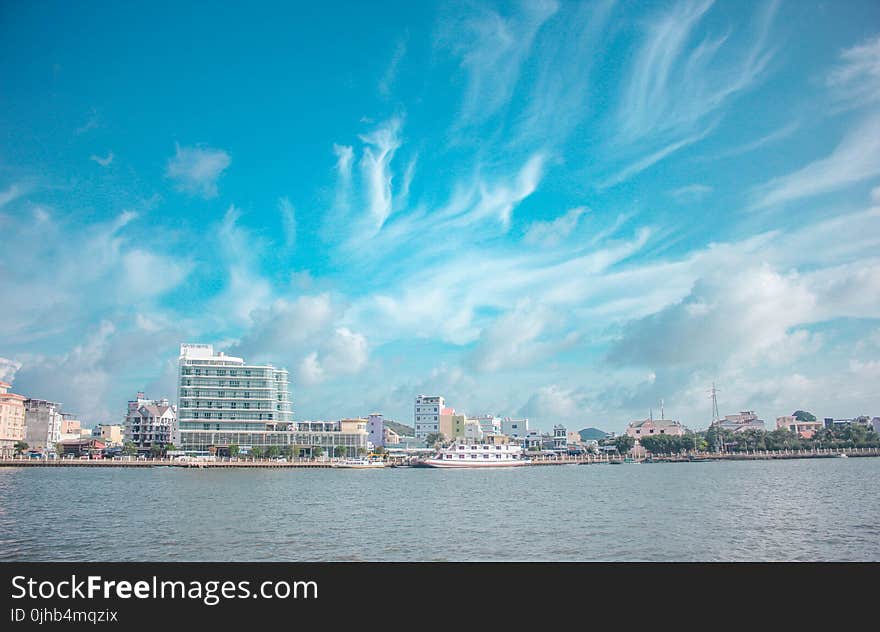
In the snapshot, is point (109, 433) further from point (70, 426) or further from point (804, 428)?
point (804, 428)

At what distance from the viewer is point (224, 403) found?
9794 cm

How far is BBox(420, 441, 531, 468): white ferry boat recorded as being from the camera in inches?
3829

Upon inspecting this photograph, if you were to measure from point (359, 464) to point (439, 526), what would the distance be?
6963 centimetres

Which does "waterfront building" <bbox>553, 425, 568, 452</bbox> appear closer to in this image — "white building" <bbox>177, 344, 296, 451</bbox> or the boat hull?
the boat hull

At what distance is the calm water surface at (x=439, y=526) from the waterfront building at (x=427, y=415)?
85.0 metres

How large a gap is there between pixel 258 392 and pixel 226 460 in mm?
11914

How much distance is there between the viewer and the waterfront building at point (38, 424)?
98.8 meters

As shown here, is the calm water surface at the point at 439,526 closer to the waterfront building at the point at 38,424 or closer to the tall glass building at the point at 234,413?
the tall glass building at the point at 234,413

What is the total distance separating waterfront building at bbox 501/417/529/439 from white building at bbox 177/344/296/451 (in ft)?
183

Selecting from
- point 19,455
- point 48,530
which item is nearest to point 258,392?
point 19,455
